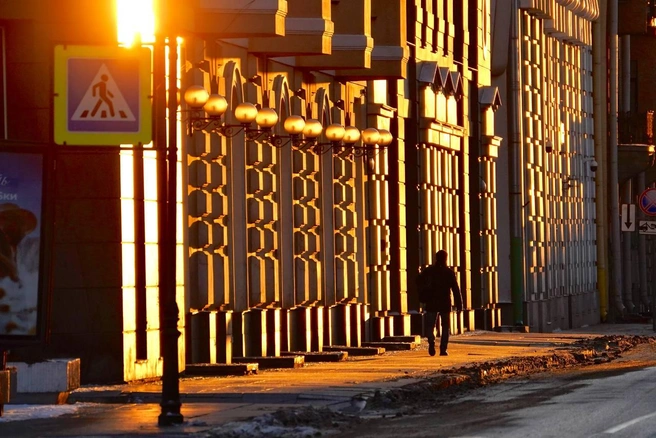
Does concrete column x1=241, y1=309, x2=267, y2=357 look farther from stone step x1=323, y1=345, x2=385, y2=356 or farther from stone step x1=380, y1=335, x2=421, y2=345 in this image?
stone step x1=380, y1=335, x2=421, y2=345

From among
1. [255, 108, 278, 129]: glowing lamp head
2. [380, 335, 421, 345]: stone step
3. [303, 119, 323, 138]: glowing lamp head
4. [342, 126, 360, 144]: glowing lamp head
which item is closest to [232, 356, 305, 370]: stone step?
[255, 108, 278, 129]: glowing lamp head

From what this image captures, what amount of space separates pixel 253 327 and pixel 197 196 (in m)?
3.10

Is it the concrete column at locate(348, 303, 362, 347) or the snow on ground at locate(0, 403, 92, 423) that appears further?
the concrete column at locate(348, 303, 362, 347)

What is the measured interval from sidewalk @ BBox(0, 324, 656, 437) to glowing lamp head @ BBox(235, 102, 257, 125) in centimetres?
341

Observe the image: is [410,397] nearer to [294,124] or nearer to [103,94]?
[103,94]

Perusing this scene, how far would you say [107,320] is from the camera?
23.7m

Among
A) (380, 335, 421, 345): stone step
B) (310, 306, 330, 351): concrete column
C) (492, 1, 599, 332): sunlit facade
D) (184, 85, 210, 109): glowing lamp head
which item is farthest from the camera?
(492, 1, 599, 332): sunlit facade

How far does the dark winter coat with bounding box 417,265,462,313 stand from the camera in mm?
32719

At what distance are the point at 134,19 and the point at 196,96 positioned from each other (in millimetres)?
1391

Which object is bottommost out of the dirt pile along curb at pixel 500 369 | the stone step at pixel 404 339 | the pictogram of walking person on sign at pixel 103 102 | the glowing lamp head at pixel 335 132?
the dirt pile along curb at pixel 500 369

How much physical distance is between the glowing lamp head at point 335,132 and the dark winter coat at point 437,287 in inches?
106

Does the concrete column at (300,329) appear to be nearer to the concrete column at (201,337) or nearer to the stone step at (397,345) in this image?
the stone step at (397,345)

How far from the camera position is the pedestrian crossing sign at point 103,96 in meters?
18.6

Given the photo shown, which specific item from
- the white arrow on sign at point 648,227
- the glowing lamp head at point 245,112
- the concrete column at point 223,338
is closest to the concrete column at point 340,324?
the concrete column at point 223,338
